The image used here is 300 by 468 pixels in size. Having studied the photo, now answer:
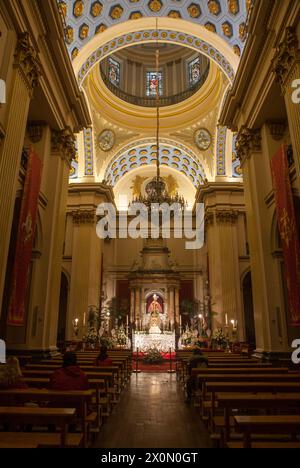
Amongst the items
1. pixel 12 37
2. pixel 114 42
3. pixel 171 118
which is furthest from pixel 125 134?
pixel 12 37

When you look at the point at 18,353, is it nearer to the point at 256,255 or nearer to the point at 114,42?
the point at 256,255

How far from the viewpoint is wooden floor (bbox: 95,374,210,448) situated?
13.8 ft

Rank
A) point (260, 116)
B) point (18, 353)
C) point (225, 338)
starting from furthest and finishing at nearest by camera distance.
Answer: point (225, 338) < point (260, 116) < point (18, 353)

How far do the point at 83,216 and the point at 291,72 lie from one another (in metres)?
12.9

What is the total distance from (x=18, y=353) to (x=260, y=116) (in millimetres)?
9475

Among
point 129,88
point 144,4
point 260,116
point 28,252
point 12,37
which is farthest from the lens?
point 129,88

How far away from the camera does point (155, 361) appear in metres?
14.2

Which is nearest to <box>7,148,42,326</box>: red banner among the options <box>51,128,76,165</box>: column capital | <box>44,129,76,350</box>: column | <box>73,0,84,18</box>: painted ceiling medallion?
<box>44,129,76,350</box>: column

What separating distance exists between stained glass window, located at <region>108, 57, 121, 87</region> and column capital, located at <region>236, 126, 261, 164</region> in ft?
42.9

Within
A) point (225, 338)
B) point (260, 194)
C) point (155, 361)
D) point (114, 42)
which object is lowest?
point (155, 361)

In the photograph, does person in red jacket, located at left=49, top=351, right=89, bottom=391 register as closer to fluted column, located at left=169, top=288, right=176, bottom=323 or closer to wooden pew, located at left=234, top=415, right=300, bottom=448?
wooden pew, located at left=234, top=415, right=300, bottom=448

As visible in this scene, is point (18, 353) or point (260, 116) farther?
point (260, 116)

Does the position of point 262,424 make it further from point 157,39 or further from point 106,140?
point 106,140

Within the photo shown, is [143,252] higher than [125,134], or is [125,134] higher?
[125,134]
